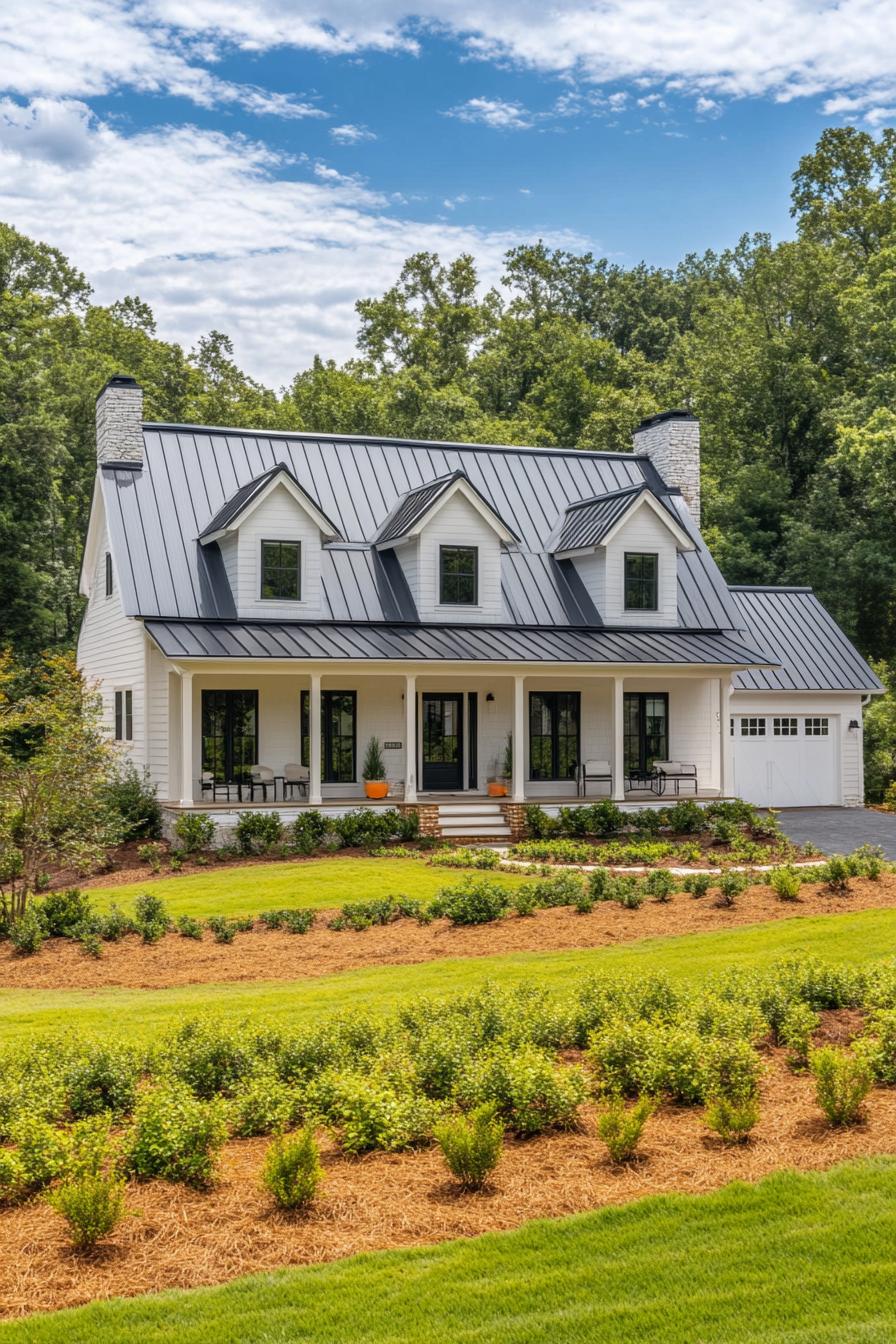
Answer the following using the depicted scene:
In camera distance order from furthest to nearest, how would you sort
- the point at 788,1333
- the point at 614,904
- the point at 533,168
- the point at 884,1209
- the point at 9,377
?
the point at 9,377
the point at 533,168
the point at 614,904
the point at 884,1209
the point at 788,1333

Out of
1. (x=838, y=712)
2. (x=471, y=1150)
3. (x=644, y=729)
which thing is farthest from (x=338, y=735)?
(x=471, y=1150)

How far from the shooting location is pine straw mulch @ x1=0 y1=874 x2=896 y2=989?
42.9ft

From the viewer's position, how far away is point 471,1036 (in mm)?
8789

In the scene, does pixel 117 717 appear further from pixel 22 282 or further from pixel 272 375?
pixel 272 375

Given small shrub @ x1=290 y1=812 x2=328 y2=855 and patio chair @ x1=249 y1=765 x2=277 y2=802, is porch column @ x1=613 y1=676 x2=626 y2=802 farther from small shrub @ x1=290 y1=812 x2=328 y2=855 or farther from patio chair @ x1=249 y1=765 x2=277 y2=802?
patio chair @ x1=249 y1=765 x2=277 y2=802

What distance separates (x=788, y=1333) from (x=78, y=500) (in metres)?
40.5

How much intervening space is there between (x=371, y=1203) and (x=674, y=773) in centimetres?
2170

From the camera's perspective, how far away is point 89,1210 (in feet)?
19.8

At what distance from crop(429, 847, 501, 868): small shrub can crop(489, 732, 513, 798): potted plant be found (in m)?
4.82

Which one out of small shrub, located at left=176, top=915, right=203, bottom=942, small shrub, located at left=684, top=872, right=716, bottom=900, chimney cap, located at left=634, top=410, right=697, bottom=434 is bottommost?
small shrub, located at left=176, top=915, right=203, bottom=942

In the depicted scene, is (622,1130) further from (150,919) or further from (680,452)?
(680,452)

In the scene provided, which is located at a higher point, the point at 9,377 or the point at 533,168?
the point at 533,168

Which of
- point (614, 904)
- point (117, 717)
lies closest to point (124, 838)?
point (117, 717)

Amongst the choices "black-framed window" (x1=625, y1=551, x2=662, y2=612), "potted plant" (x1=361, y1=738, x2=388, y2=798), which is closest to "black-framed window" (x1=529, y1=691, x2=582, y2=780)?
"black-framed window" (x1=625, y1=551, x2=662, y2=612)
